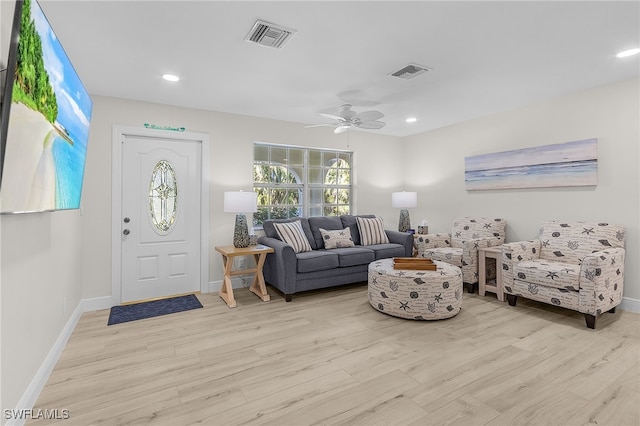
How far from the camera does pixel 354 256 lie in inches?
164

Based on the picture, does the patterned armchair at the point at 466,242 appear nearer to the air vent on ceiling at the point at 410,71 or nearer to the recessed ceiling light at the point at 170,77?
the air vent on ceiling at the point at 410,71

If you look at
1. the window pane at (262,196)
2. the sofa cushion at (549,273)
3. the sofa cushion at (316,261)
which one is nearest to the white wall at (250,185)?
the window pane at (262,196)

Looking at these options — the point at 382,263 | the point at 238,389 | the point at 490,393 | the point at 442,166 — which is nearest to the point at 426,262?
the point at 382,263

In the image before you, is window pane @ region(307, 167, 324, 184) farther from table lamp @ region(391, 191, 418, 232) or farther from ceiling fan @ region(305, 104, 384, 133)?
ceiling fan @ region(305, 104, 384, 133)

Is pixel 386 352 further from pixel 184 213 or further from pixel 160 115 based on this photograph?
pixel 160 115

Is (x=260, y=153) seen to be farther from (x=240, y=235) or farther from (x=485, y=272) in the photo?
(x=485, y=272)

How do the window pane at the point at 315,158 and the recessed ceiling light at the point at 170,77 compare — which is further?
the window pane at the point at 315,158

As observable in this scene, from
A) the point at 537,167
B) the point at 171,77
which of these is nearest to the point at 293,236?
the point at 171,77

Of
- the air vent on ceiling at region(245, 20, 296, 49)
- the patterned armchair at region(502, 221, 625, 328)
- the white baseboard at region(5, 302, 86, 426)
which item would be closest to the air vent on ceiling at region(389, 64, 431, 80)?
the air vent on ceiling at region(245, 20, 296, 49)

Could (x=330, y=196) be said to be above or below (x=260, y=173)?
below

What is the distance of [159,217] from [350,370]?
299 cm

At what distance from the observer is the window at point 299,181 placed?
477 centimetres

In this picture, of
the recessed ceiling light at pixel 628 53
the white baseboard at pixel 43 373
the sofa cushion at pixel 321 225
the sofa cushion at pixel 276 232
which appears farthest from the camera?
the sofa cushion at pixel 321 225

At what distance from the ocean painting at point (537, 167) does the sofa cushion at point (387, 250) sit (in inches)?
56.3
